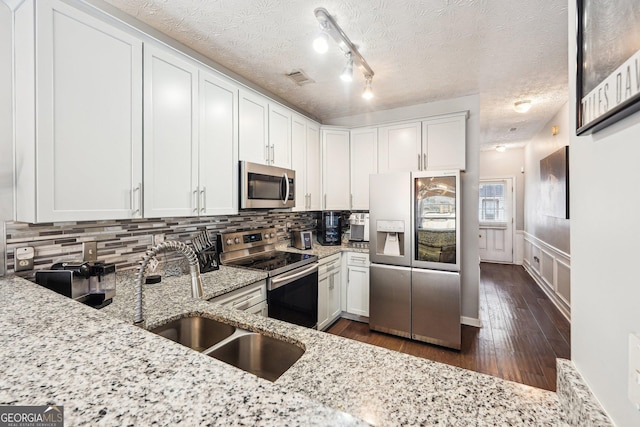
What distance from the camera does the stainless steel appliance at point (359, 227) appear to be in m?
3.47

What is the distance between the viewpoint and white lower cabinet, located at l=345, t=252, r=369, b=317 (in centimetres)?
316

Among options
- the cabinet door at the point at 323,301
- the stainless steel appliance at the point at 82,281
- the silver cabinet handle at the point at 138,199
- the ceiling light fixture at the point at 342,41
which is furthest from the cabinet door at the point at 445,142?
the stainless steel appliance at the point at 82,281

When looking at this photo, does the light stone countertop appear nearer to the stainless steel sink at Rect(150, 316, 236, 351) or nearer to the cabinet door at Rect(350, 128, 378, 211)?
the stainless steel sink at Rect(150, 316, 236, 351)

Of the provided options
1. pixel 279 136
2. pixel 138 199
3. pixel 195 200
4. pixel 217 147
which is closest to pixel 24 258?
pixel 138 199

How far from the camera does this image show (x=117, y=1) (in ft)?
5.37

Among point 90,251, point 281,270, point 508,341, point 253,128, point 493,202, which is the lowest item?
point 508,341

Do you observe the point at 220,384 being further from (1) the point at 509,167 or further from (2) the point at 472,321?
(1) the point at 509,167

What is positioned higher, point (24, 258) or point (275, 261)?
point (24, 258)

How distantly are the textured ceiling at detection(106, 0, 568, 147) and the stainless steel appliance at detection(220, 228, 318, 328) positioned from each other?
1578 mm

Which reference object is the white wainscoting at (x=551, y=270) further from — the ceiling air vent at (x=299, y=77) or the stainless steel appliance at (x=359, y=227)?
the ceiling air vent at (x=299, y=77)

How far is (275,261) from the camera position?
250 cm

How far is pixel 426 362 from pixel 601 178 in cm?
65

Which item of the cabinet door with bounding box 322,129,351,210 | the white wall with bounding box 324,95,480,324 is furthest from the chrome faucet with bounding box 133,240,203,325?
the white wall with bounding box 324,95,480,324

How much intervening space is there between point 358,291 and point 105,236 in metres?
2.47
